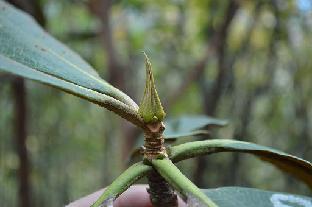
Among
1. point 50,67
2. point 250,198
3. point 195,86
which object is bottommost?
point 250,198

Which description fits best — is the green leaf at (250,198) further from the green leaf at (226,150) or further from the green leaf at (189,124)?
the green leaf at (189,124)

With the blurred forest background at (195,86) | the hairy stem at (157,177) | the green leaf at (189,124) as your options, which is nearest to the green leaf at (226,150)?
the hairy stem at (157,177)

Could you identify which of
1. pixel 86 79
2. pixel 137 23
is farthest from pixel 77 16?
pixel 86 79

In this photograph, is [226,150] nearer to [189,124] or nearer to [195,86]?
[189,124]

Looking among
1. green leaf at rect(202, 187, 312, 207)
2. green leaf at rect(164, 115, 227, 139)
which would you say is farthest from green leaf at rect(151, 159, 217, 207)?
green leaf at rect(164, 115, 227, 139)

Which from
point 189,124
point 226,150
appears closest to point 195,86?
point 189,124

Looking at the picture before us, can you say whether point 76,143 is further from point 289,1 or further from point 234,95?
point 289,1

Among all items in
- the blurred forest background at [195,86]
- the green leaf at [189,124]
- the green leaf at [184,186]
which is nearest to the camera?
the green leaf at [184,186]
